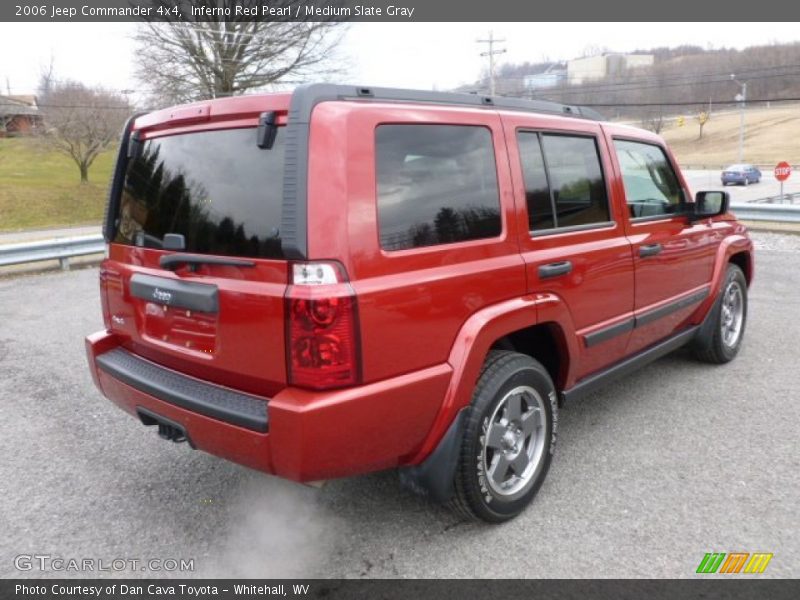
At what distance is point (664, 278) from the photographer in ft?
12.9

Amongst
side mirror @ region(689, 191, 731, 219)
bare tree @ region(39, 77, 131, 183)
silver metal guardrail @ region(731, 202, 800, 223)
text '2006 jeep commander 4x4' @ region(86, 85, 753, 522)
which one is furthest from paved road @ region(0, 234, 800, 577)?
bare tree @ region(39, 77, 131, 183)

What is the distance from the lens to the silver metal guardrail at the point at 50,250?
972 cm

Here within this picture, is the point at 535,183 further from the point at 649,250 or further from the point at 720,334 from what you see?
the point at 720,334

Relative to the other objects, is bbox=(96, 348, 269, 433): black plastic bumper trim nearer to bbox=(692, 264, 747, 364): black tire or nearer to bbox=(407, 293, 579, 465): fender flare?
bbox=(407, 293, 579, 465): fender flare

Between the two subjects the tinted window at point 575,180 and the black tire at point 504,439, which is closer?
the black tire at point 504,439

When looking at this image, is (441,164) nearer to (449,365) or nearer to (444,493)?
(449,365)

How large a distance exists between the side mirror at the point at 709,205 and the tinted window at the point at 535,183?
1708 mm

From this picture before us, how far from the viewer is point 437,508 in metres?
3.03

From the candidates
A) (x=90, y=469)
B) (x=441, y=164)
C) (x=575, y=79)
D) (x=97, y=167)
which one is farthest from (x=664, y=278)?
(x=575, y=79)

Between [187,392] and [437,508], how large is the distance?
1.33m

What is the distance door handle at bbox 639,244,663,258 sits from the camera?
367 cm

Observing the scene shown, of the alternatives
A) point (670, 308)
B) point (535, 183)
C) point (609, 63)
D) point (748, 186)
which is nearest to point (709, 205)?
point (670, 308)

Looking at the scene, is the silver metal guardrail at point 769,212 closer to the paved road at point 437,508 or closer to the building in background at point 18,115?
the paved road at point 437,508

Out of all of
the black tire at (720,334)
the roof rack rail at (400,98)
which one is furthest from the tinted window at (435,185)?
the black tire at (720,334)
